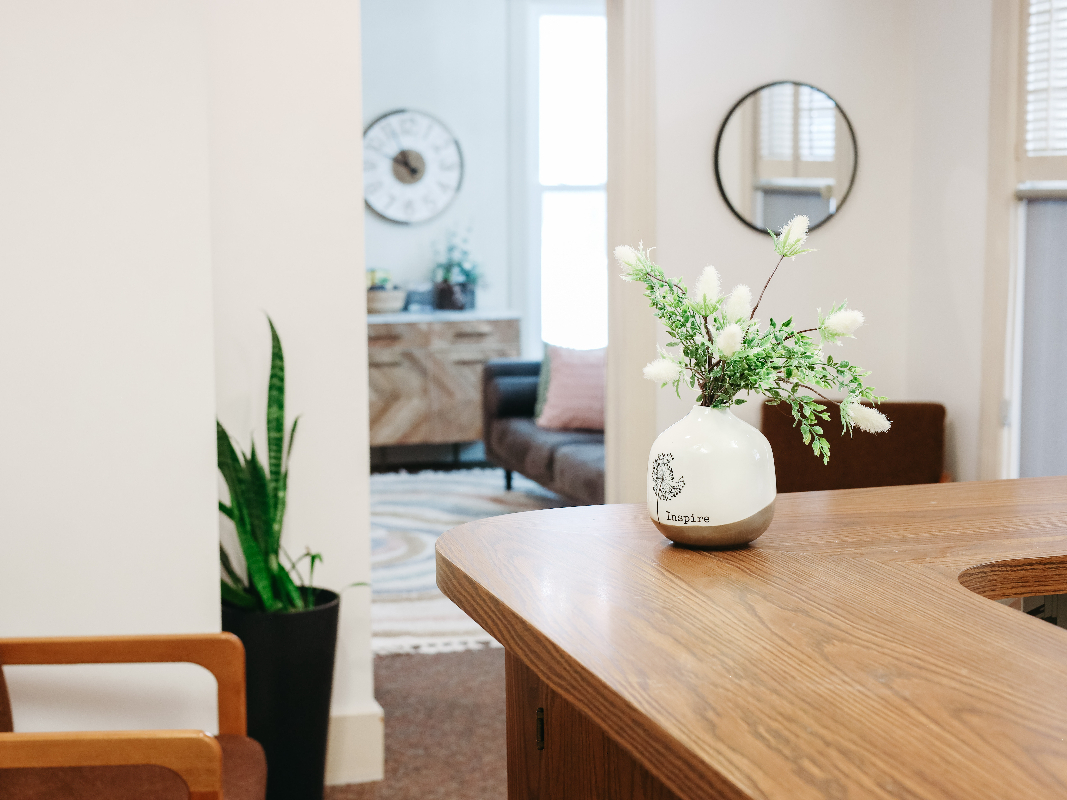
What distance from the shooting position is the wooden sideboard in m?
6.65

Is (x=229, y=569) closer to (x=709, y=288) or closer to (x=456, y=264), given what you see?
(x=709, y=288)

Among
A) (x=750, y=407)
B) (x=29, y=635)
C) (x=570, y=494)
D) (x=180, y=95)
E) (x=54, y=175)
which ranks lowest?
(x=570, y=494)

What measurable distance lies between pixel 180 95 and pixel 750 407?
2.31 meters

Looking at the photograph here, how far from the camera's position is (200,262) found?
2197mm

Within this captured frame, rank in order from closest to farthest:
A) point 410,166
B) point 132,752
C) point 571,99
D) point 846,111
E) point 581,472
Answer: point 132,752, point 846,111, point 581,472, point 410,166, point 571,99

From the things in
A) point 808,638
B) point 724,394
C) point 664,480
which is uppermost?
point 724,394

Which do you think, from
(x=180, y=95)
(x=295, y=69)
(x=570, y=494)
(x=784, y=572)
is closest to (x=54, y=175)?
(x=180, y=95)

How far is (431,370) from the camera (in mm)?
6746

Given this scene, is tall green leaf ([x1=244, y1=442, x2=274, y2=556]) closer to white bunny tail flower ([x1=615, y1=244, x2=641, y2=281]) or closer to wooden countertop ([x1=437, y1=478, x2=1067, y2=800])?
wooden countertop ([x1=437, y1=478, x2=1067, y2=800])

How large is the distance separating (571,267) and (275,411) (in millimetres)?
4958

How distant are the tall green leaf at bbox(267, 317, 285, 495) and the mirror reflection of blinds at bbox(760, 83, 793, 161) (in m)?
1.94

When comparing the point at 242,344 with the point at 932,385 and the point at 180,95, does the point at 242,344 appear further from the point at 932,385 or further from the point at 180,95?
the point at 932,385

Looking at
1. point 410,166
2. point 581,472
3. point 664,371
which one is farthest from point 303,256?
point 410,166

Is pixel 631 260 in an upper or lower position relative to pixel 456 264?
lower
